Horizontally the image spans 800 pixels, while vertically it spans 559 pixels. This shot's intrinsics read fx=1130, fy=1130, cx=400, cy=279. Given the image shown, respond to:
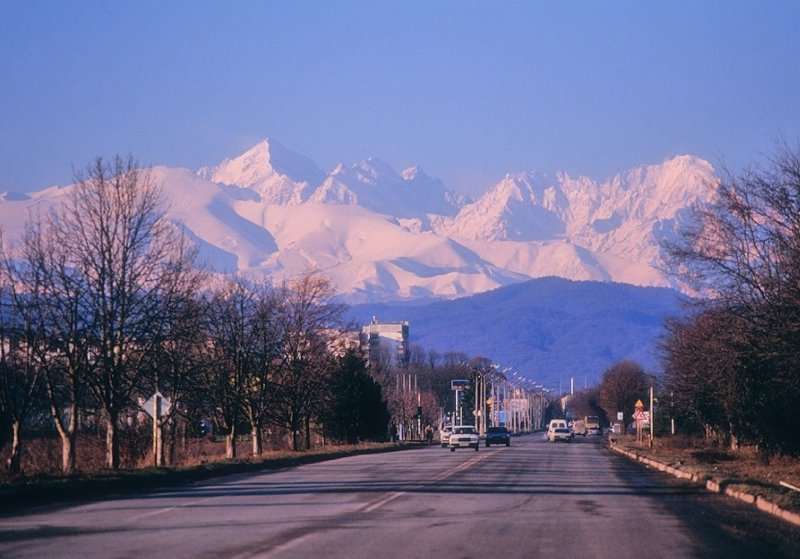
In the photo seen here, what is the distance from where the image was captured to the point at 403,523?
60.4 feet

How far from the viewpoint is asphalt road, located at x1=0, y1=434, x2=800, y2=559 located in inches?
591

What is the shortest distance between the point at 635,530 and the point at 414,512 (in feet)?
13.7

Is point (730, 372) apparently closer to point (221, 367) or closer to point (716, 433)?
point (221, 367)

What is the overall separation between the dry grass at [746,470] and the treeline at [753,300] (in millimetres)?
1068

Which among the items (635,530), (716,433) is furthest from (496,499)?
(716,433)

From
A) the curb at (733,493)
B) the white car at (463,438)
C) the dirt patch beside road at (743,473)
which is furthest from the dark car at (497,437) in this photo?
the curb at (733,493)

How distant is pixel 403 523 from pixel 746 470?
19603mm

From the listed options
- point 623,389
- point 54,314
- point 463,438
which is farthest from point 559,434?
point 54,314

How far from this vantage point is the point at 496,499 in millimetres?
24094

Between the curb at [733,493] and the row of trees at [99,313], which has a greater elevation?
the row of trees at [99,313]

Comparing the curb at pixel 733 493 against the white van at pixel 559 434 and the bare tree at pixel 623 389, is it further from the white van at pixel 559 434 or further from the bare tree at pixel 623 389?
the bare tree at pixel 623 389

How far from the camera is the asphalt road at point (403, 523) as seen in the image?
1500cm

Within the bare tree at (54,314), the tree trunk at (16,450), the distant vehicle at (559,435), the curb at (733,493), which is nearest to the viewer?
the curb at (733,493)

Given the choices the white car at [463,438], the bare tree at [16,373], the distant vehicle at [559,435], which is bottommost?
the distant vehicle at [559,435]
